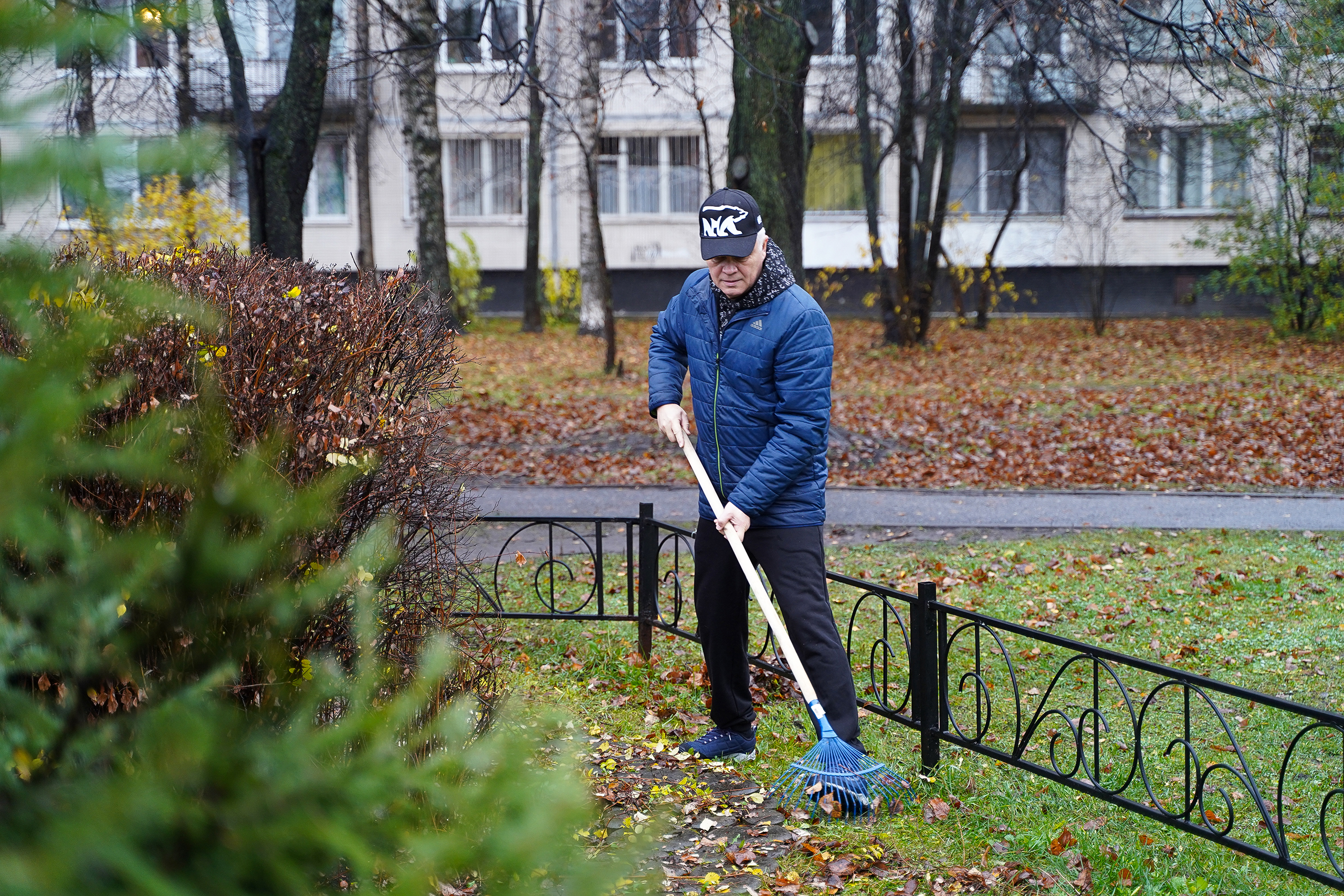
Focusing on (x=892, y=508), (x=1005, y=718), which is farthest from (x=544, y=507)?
(x=1005, y=718)

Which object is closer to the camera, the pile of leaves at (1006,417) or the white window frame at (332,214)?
the pile of leaves at (1006,417)

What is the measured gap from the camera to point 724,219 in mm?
4312

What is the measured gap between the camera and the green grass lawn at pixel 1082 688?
4004 mm

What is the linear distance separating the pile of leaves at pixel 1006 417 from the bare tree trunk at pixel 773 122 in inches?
93.4

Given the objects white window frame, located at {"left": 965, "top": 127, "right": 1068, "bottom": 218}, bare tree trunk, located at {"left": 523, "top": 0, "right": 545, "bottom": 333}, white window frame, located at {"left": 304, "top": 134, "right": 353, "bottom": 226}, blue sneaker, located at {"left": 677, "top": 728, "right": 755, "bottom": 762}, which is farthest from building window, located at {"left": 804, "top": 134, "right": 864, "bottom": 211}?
blue sneaker, located at {"left": 677, "top": 728, "right": 755, "bottom": 762}

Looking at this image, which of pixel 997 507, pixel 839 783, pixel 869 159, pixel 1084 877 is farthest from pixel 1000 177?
pixel 1084 877

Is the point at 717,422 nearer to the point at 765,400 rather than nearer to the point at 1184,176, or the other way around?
the point at 765,400

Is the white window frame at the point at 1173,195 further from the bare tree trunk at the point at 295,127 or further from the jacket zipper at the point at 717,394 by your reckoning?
the jacket zipper at the point at 717,394

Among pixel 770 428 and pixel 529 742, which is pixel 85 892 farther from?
pixel 770 428

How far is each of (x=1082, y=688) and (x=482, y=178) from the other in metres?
24.4

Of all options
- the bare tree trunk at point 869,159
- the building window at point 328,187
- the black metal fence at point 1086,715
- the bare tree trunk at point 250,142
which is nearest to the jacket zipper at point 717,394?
the black metal fence at point 1086,715

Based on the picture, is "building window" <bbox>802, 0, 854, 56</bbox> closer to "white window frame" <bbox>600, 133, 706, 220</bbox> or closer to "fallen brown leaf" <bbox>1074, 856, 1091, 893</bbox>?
"white window frame" <bbox>600, 133, 706, 220</bbox>

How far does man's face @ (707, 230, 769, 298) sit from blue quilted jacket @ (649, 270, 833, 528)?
0.10 meters

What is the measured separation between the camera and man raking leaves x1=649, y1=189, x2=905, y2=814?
4.25 m
